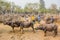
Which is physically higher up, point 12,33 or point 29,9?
point 12,33

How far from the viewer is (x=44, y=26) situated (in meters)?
15.9

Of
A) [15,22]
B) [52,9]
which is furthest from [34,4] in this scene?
[15,22]

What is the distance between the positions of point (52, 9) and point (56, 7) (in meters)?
1.65

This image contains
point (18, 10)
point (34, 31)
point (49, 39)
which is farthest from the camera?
point (18, 10)

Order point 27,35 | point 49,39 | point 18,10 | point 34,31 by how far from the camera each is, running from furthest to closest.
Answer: point 18,10
point 34,31
point 27,35
point 49,39

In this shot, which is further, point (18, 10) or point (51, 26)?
point (18, 10)

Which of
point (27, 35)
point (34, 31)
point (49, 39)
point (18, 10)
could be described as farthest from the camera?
point (18, 10)

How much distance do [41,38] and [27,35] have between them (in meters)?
1.61

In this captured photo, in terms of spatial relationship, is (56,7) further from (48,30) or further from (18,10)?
(48,30)

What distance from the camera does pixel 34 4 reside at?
69.9 m

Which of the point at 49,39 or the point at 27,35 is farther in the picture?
the point at 27,35

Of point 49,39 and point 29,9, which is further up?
Result: point 49,39

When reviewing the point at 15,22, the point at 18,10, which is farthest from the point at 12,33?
the point at 18,10

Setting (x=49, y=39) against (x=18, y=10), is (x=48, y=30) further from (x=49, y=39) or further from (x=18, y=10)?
(x=18, y=10)
